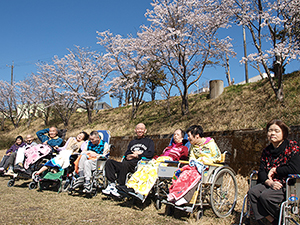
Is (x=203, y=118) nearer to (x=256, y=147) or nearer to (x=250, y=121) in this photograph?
(x=250, y=121)

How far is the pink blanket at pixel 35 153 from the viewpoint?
4.76m

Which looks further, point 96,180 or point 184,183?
point 96,180

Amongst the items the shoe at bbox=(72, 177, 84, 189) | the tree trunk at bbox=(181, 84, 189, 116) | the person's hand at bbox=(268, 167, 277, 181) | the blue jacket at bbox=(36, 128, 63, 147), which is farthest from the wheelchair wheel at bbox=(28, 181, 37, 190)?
the tree trunk at bbox=(181, 84, 189, 116)

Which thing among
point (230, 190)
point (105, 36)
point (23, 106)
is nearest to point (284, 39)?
point (230, 190)

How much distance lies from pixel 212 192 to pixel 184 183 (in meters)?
0.31

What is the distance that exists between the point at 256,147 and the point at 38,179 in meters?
3.86

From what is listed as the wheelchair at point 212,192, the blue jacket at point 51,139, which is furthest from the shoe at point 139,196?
the blue jacket at point 51,139

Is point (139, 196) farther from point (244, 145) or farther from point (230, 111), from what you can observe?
point (230, 111)

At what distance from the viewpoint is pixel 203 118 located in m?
8.91

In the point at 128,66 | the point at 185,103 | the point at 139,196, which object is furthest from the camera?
the point at 128,66

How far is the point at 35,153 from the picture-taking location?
4793 mm

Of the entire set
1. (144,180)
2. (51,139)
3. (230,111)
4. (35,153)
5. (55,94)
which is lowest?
(144,180)

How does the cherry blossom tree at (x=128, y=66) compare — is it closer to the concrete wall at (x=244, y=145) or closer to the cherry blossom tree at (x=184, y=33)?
the cherry blossom tree at (x=184, y=33)

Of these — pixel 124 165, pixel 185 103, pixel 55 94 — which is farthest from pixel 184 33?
pixel 55 94
